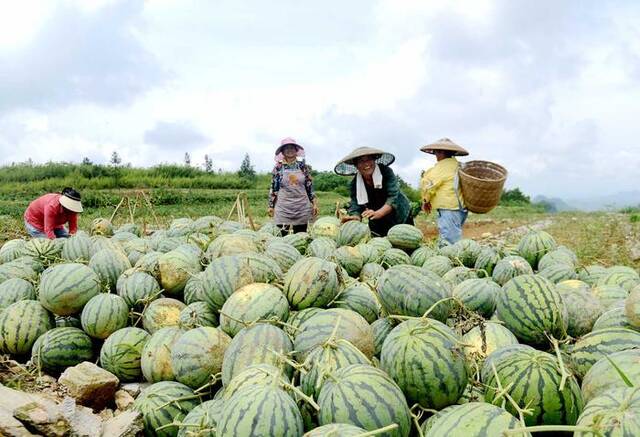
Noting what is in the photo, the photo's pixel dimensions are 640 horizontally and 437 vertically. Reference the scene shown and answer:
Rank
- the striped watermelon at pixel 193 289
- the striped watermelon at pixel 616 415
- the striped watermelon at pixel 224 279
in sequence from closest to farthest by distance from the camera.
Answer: the striped watermelon at pixel 616 415, the striped watermelon at pixel 224 279, the striped watermelon at pixel 193 289

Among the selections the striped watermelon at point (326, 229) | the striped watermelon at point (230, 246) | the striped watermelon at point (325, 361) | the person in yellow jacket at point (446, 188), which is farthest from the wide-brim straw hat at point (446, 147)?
the striped watermelon at point (325, 361)

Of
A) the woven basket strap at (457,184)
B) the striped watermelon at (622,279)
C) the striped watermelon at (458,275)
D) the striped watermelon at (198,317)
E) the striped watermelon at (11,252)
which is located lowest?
the striped watermelon at (198,317)

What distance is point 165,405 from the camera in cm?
304

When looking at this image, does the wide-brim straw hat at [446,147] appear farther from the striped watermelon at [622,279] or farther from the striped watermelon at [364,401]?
the striped watermelon at [364,401]

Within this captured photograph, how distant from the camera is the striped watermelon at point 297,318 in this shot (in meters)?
3.10

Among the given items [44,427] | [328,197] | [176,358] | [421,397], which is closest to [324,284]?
[176,358]

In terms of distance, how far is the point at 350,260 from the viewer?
4836 millimetres

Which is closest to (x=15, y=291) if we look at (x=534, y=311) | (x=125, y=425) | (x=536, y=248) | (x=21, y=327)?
(x=21, y=327)

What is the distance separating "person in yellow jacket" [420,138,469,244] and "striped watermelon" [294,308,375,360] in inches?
189

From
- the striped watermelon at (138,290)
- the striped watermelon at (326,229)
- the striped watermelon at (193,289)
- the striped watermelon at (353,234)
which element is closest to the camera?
the striped watermelon at (193,289)

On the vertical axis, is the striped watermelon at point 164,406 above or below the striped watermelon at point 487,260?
below

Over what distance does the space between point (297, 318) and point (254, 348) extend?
0.48 m

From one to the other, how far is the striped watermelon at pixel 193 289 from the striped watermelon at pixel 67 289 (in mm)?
680

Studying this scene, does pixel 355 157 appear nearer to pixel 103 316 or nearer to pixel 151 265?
pixel 151 265
